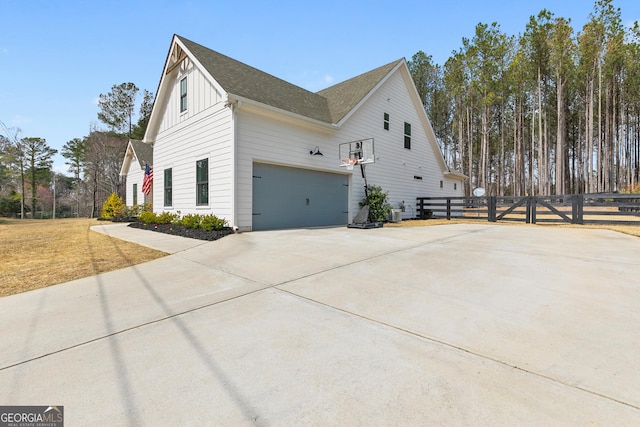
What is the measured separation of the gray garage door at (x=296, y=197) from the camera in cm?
898

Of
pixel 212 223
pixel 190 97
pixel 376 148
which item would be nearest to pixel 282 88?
pixel 190 97

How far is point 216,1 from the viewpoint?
23.8 feet

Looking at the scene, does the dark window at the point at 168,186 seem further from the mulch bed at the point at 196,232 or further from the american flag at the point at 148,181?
the american flag at the point at 148,181

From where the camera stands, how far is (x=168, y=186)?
12148mm

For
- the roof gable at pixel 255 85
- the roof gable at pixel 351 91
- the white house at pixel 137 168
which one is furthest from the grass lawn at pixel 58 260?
the white house at pixel 137 168

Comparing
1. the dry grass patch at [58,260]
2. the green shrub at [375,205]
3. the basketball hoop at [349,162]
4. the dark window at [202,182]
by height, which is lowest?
the dry grass patch at [58,260]

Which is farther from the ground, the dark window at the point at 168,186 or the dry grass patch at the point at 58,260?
the dark window at the point at 168,186

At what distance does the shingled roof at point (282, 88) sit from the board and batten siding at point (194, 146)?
596 millimetres

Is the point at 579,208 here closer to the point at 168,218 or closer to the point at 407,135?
the point at 407,135

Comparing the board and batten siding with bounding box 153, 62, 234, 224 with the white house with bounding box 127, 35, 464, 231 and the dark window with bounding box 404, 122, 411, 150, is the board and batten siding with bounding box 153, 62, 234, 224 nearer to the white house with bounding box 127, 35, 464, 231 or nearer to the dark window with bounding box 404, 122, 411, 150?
the white house with bounding box 127, 35, 464, 231

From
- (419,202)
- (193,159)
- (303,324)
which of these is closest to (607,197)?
(419,202)

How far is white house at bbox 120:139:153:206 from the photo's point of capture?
59.2ft

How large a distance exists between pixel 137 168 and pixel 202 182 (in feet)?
41.5

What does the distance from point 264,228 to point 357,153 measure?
482cm
